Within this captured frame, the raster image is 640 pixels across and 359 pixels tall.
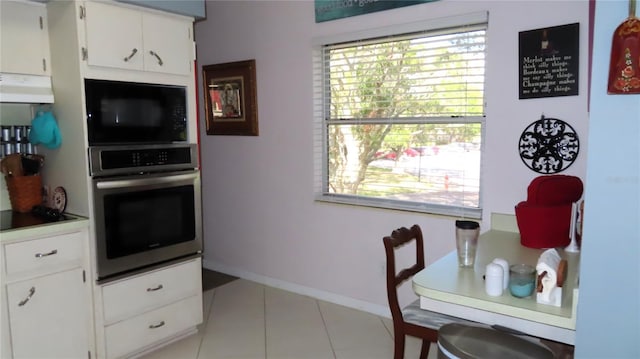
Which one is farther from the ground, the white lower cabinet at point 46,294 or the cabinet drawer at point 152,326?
the white lower cabinet at point 46,294

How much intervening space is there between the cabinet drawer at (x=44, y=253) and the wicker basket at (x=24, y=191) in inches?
17.3

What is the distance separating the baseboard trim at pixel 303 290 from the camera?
10.6ft

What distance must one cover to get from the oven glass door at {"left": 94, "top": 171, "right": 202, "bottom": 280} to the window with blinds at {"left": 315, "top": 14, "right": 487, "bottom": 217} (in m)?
1.09

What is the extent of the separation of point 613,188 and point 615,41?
0.33m

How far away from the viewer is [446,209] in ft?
9.62

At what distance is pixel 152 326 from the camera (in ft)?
8.79

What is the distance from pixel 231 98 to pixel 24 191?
1.79 meters

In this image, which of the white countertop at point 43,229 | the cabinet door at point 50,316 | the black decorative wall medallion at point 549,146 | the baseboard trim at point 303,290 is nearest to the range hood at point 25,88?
the white countertop at point 43,229

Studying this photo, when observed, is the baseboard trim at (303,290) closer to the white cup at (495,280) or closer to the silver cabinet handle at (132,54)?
the white cup at (495,280)

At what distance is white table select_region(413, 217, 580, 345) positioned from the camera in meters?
1.38

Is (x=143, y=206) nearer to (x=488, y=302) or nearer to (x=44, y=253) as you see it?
(x=44, y=253)

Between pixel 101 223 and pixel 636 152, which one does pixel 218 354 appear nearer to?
pixel 101 223

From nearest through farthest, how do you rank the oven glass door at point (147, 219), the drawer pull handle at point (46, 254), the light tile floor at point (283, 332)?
the drawer pull handle at point (46, 254) < the oven glass door at point (147, 219) < the light tile floor at point (283, 332)

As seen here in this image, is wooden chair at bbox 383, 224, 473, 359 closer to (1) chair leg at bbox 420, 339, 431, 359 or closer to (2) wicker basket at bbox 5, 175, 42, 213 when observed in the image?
(1) chair leg at bbox 420, 339, 431, 359
